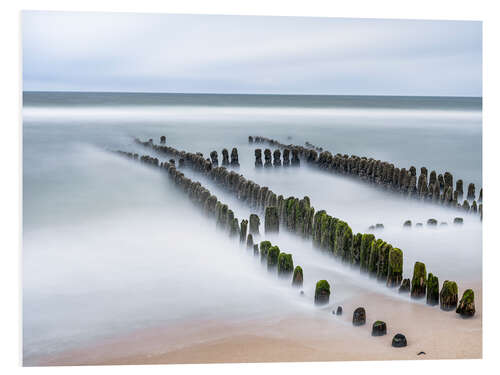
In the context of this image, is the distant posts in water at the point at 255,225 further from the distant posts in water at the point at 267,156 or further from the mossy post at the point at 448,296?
the mossy post at the point at 448,296

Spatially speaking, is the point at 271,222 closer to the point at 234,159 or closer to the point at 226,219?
the point at 226,219

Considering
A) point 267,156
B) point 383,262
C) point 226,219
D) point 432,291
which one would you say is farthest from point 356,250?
point 267,156

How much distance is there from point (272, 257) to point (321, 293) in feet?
2.08

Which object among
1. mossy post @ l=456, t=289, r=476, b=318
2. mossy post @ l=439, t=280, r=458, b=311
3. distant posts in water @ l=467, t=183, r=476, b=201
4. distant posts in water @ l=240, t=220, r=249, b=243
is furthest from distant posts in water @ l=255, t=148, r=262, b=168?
mossy post @ l=456, t=289, r=476, b=318

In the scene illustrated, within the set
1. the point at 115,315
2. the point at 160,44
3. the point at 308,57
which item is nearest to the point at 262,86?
the point at 308,57

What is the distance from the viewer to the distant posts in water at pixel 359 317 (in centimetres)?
550

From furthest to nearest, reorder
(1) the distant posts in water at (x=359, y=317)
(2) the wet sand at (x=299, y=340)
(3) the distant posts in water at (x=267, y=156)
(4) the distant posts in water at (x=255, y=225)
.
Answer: (3) the distant posts in water at (x=267, y=156)
(4) the distant posts in water at (x=255, y=225)
(1) the distant posts in water at (x=359, y=317)
(2) the wet sand at (x=299, y=340)

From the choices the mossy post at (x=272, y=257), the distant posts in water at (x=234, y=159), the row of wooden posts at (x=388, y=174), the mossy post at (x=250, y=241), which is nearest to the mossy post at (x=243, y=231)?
the mossy post at (x=250, y=241)

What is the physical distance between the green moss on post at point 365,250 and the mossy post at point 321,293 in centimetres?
54

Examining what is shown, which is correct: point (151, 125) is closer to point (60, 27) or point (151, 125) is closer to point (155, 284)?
point (60, 27)

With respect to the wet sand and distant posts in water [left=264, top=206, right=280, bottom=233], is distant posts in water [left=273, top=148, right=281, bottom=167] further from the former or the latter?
the wet sand

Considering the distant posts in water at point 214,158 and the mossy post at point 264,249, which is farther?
the distant posts in water at point 214,158

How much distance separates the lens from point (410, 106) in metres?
7.25

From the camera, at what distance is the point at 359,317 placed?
5512 millimetres
